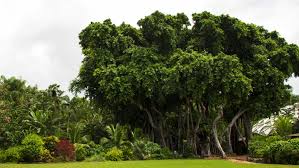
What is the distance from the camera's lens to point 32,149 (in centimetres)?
2791

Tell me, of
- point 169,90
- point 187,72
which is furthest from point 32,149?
point 187,72

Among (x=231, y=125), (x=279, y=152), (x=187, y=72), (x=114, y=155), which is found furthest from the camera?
(x=231, y=125)

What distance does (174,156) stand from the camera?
108 ft

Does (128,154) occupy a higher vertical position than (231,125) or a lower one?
lower

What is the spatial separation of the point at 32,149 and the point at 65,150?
6.48 feet

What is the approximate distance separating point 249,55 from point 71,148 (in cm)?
1457

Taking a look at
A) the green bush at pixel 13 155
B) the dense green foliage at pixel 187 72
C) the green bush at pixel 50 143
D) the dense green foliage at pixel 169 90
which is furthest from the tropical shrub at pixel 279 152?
the green bush at pixel 13 155

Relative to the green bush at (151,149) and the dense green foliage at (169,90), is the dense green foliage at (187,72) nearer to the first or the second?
the dense green foliage at (169,90)

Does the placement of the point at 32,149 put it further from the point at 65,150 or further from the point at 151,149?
the point at 151,149

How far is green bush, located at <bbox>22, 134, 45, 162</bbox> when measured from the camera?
2788 centimetres

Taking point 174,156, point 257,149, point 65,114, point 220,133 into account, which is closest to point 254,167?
point 257,149

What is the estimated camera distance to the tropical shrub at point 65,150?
1131 inches

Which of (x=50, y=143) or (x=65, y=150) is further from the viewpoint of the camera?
(x=50, y=143)

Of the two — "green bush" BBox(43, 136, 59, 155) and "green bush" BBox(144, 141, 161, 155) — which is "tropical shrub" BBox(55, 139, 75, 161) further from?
"green bush" BBox(144, 141, 161, 155)
